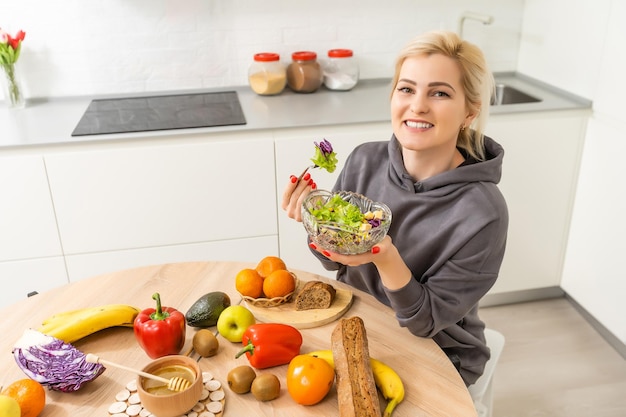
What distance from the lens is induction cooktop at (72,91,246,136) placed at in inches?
91.1

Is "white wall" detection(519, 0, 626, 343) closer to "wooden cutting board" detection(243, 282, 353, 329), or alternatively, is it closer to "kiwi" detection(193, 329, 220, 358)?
"wooden cutting board" detection(243, 282, 353, 329)

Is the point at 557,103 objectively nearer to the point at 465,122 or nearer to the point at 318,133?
the point at 318,133

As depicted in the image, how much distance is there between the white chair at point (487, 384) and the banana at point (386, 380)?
0.49 m

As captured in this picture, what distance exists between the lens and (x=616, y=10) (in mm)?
2291

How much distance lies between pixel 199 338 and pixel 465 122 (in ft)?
2.60

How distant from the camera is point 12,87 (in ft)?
8.42

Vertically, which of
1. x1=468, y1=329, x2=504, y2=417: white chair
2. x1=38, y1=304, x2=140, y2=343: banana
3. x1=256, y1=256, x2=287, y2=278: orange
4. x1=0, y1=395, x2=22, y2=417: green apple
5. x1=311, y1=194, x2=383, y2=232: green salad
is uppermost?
x1=311, y1=194, x2=383, y2=232: green salad

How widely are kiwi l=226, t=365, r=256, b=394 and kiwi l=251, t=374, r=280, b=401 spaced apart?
0.6 inches

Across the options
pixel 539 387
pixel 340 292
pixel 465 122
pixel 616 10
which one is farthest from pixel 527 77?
pixel 340 292

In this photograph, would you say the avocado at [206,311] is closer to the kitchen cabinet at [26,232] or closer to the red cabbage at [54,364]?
the red cabbage at [54,364]

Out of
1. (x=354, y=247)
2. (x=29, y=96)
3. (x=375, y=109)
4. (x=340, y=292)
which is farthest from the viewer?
(x=29, y=96)

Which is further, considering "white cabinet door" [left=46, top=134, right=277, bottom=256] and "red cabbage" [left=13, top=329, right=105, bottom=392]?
"white cabinet door" [left=46, top=134, right=277, bottom=256]

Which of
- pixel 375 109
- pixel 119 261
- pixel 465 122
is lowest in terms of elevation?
pixel 119 261

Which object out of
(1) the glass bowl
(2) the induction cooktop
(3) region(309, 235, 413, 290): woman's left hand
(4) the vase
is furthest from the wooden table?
(4) the vase
